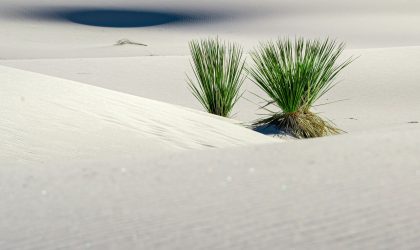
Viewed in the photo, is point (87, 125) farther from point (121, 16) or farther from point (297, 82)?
point (121, 16)

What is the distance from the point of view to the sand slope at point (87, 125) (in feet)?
15.3

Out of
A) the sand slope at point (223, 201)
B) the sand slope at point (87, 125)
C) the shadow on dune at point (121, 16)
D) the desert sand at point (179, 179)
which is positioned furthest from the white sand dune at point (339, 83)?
the shadow on dune at point (121, 16)

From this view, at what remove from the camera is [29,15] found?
39250 millimetres

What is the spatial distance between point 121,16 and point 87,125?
3511 centimetres

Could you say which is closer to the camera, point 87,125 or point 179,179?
point 179,179

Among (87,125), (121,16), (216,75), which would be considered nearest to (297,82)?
(216,75)

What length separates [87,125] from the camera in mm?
5293

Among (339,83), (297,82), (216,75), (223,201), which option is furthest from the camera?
(339,83)

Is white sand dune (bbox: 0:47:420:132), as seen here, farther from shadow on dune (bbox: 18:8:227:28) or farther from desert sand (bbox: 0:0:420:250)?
shadow on dune (bbox: 18:8:227:28)

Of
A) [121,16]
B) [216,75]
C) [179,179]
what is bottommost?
[179,179]

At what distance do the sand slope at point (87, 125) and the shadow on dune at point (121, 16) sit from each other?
32.0m

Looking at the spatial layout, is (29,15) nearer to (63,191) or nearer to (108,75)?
(108,75)

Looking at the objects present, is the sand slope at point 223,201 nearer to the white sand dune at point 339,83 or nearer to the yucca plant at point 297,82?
the yucca plant at point 297,82

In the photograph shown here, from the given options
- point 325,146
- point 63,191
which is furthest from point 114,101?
point 63,191
